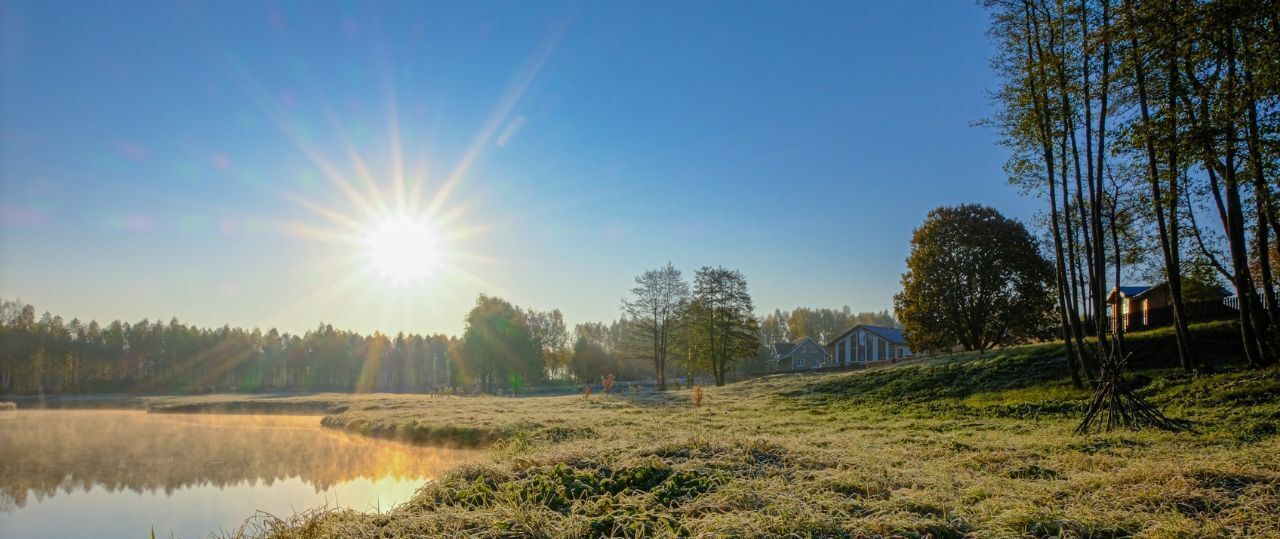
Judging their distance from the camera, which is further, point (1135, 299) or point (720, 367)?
point (720, 367)

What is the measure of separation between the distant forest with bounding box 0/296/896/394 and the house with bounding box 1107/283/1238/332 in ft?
94.1

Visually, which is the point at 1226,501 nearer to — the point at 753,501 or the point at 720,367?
the point at 753,501

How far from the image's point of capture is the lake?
927 centimetres

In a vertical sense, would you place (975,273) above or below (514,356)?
above

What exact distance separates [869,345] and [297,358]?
71.4 meters

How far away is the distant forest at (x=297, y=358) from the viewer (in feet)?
212

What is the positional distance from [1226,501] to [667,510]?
495cm

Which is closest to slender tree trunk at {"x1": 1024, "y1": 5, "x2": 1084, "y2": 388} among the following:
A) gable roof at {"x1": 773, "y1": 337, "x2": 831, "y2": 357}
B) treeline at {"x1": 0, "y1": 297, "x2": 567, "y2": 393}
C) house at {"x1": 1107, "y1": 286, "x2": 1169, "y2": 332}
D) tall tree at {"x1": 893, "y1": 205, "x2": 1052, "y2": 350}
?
house at {"x1": 1107, "y1": 286, "x2": 1169, "y2": 332}

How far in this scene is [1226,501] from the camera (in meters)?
5.45

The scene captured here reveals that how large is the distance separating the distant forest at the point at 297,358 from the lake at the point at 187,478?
31816 mm

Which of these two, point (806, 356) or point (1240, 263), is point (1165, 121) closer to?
point (1240, 263)

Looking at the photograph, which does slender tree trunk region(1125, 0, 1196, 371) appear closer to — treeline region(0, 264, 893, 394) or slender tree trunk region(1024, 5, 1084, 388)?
slender tree trunk region(1024, 5, 1084, 388)

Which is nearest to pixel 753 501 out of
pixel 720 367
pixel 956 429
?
pixel 956 429

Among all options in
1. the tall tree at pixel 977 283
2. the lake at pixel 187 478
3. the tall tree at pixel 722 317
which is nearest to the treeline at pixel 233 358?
the tall tree at pixel 722 317
